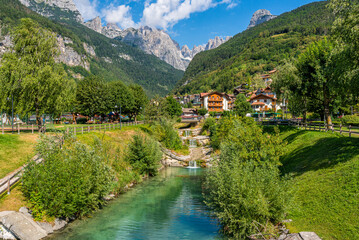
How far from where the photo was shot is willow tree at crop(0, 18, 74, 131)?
36.7m

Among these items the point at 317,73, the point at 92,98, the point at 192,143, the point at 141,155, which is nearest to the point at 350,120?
the point at 317,73

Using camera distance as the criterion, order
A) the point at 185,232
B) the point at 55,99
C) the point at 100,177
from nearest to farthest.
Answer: the point at 185,232 < the point at 100,177 < the point at 55,99

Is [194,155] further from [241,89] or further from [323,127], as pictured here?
[241,89]

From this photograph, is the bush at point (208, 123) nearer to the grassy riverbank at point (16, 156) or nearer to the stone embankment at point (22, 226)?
the grassy riverbank at point (16, 156)

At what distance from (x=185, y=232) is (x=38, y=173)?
1372 cm

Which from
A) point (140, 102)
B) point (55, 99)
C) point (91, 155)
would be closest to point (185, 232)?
point (91, 155)

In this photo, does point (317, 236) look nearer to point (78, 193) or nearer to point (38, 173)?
point (78, 193)

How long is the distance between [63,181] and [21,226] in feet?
13.9

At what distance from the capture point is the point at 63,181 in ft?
68.7

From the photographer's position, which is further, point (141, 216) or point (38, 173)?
point (141, 216)

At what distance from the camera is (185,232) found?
21297 millimetres

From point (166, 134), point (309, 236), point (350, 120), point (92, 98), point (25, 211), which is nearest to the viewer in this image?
point (309, 236)

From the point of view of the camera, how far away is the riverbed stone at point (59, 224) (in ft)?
67.0

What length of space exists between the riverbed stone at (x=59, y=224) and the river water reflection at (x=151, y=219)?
0.52 metres
